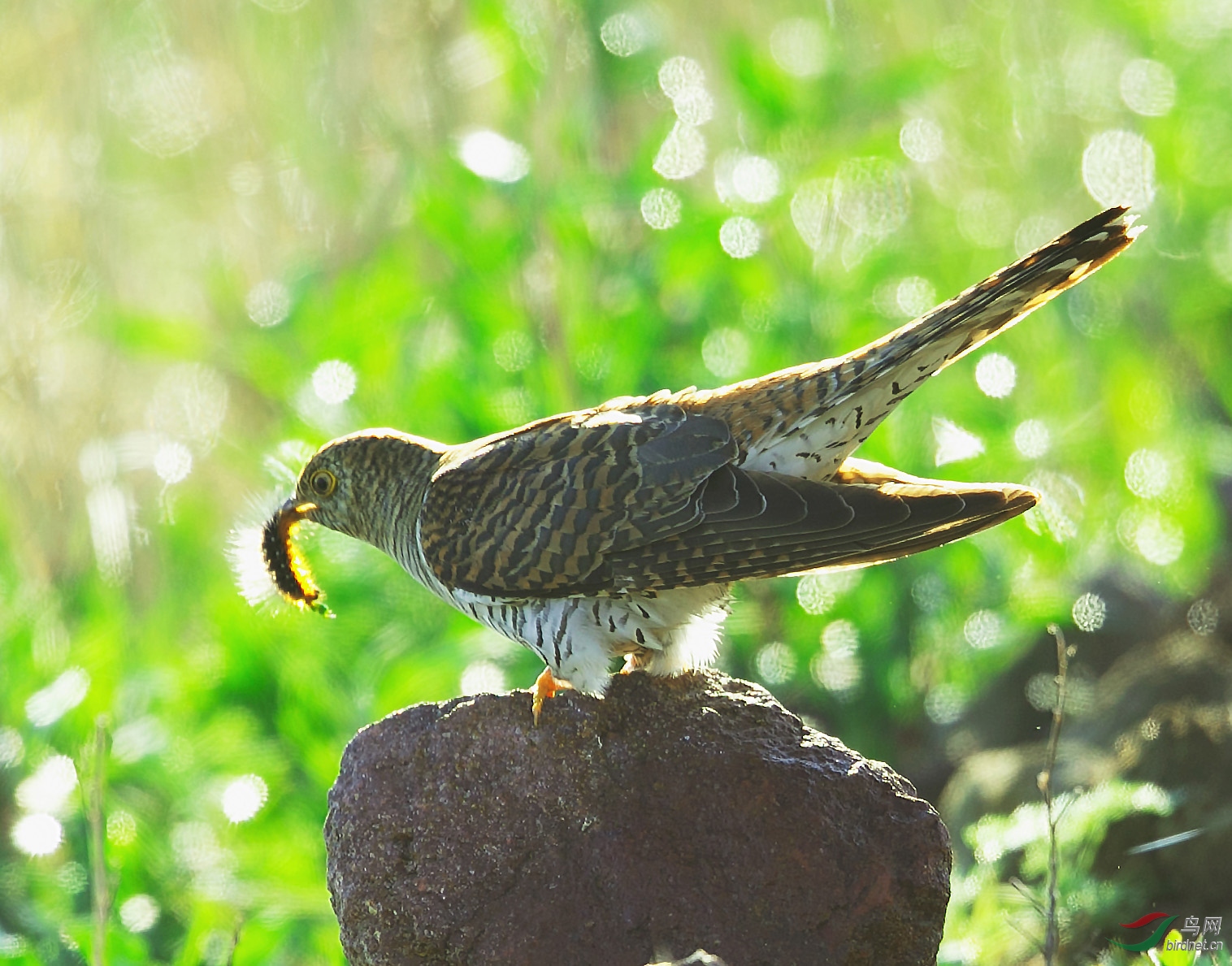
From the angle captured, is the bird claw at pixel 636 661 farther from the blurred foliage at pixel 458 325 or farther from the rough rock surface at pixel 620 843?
the blurred foliage at pixel 458 325

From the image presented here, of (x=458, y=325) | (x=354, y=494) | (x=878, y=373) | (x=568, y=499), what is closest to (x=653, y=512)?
(x=568, y=499)

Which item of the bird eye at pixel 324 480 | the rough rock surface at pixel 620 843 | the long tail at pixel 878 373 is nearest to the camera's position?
the rough rock surface at pixel 620 843

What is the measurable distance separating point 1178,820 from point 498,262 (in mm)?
3815

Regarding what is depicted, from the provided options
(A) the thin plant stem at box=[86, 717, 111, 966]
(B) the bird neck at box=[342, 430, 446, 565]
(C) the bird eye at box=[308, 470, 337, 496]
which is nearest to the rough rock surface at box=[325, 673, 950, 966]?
(A) the thin plant stem at box=[86, 717, 111, 966]

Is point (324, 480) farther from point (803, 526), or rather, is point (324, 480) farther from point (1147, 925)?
point (1147, 925)

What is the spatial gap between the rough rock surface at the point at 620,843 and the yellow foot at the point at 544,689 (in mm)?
30

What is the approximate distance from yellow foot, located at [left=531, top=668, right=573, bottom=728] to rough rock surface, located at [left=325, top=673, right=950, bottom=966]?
30 mm

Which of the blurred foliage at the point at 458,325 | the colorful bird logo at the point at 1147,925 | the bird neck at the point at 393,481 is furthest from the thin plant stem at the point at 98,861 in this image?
the colorful bird logo at the point at 1147,925

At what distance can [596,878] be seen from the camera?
10.1ft

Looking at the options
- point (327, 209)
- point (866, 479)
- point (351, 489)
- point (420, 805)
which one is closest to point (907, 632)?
point (866, 479)

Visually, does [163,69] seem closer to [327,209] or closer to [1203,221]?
[327,209]

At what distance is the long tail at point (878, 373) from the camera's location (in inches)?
123

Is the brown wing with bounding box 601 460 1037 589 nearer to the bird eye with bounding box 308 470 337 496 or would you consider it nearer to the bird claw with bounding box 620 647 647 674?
the bird claw with bounding box 620 647 647 674

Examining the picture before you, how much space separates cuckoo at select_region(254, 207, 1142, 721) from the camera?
3195 mm
